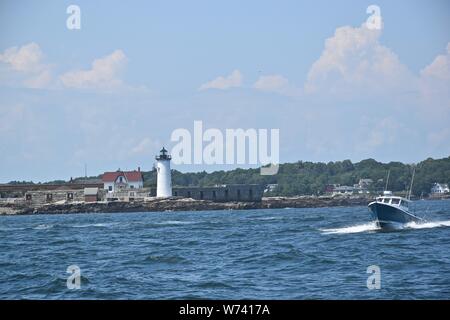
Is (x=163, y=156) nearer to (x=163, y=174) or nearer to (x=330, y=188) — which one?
(x=163, y=174)

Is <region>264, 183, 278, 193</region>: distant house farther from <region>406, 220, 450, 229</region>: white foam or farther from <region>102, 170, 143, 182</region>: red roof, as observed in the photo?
<region>406, 220, 450, 229</region>: white foam

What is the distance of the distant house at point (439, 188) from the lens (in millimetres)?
158000

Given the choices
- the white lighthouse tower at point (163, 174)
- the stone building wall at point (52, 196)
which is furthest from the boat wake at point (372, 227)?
the stone building wall at point (52, 196)

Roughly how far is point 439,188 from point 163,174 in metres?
61.6

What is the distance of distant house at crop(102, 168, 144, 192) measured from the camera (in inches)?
5123

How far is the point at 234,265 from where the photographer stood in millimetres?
32625

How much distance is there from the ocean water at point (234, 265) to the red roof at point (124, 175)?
78249 millimetres

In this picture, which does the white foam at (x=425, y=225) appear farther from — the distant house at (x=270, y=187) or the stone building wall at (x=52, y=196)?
the distant house at (x=270, y=187)

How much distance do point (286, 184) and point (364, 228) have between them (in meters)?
121

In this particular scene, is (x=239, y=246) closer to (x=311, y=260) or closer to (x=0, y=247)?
(x=311, y=260)

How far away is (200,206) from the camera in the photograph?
127312mm

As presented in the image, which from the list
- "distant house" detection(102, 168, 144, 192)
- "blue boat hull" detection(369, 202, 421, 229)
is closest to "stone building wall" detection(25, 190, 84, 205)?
"distant house" detection(102, 168, 144, 192)

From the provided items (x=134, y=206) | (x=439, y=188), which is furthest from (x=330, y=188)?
(x=134, y=206)
